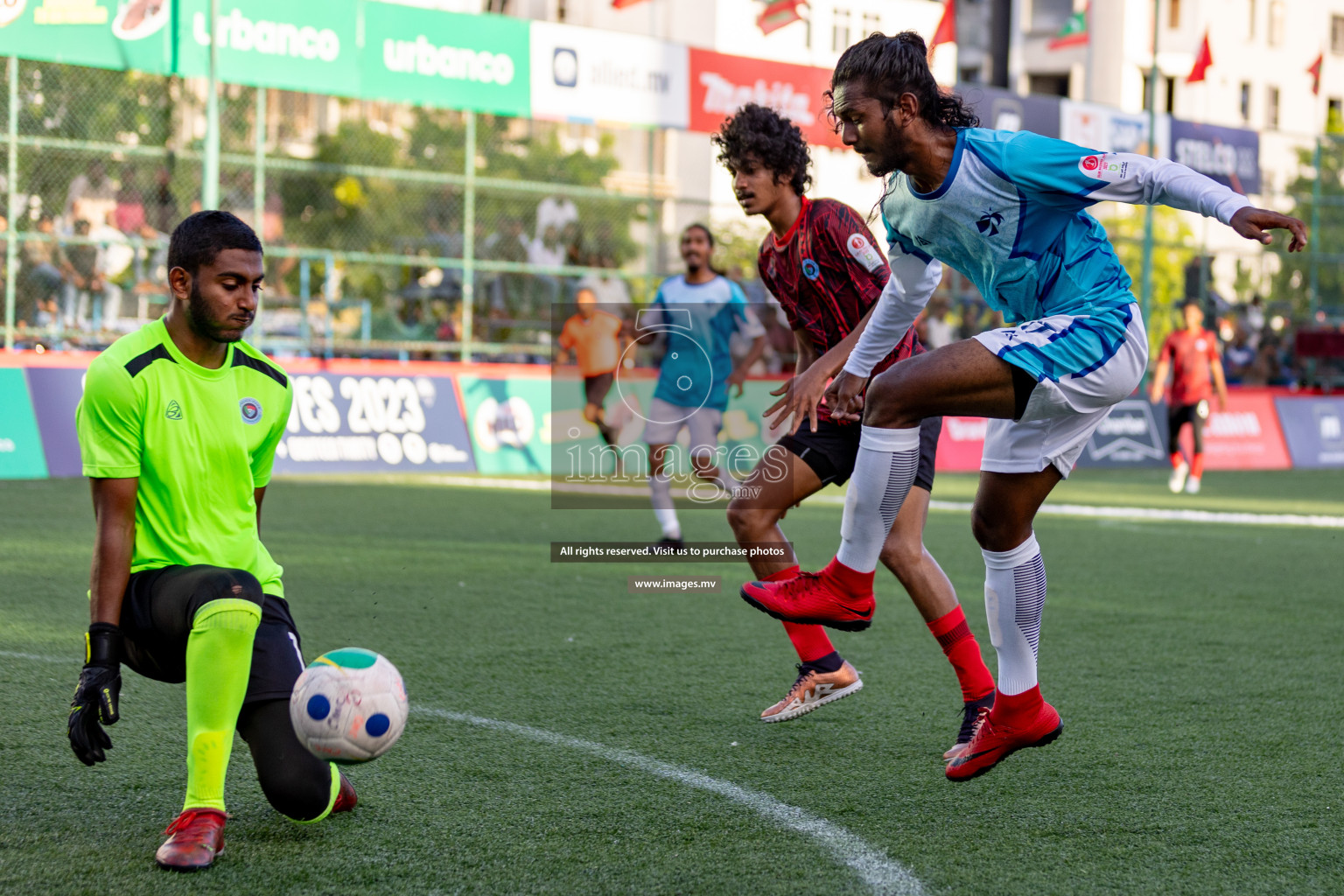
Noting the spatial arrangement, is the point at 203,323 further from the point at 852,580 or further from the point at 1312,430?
the point at 1312,430

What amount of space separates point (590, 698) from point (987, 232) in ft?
8.19

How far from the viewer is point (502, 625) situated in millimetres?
7293

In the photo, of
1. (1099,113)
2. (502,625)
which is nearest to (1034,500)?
(502,625)

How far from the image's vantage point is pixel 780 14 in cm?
2509

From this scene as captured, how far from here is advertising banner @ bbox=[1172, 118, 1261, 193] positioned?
84.2 feet

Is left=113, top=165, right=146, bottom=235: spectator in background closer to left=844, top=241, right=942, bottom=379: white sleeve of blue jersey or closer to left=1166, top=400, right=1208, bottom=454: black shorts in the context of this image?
left=1166, top=400, right=1208, bottom=454: black shorts

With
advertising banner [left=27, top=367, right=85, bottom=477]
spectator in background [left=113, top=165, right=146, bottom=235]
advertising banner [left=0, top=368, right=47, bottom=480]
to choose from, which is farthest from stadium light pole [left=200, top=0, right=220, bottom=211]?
advertising banner [left=0, top=368, right=47, bottom=480]

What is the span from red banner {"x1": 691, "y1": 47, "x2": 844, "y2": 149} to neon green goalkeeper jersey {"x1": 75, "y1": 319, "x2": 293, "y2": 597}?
16154mm

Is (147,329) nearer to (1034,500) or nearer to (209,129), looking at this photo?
(1034,500)

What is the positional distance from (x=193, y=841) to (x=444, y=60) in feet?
50.0

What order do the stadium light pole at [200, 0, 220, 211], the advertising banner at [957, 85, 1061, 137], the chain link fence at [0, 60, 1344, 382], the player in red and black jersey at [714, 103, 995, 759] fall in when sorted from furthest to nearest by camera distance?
1. the advertising banner at [957, 85, 1061, 137]
2. the chain link fence at [0, 60, 1344, 382]
3. the stadium light pole at [200, 0, 220, 211]
4. the player in red and black jersey at [714, 103, 995, 759]

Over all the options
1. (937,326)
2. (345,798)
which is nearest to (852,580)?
(345,798)

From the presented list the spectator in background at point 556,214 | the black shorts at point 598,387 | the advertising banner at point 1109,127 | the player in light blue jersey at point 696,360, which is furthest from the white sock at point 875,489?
the advertising banner at point 1109,127

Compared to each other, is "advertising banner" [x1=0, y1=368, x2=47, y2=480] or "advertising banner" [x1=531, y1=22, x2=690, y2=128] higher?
"advertising banner" [x1=531, y1=22, x2=690, y2=128]
